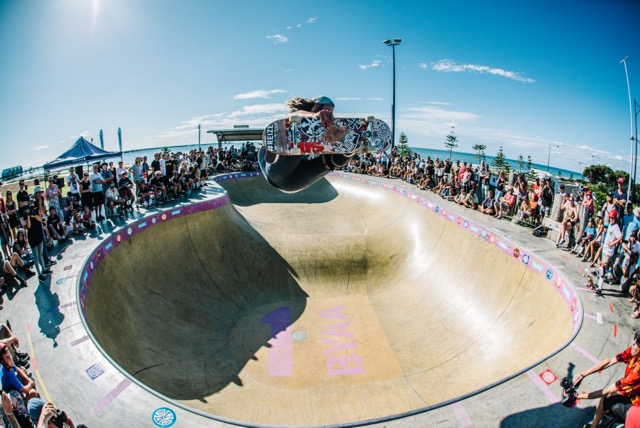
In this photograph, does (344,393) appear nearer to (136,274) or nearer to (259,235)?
(136,274)

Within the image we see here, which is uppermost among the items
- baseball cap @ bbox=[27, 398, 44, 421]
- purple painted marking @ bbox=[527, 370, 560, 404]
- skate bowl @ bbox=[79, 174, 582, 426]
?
baseball cap @ bbox=[27, 398, 44, 421]

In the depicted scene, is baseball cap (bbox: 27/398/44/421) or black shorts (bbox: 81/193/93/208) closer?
baseball cap (bbox: 27/398/44/421)

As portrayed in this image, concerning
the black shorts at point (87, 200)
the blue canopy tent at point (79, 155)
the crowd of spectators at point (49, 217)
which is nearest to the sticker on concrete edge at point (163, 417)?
the crowd of spectators at point (49, 217)

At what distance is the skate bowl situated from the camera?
20.2ft

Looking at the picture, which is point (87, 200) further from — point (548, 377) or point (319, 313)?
point (548, 377)

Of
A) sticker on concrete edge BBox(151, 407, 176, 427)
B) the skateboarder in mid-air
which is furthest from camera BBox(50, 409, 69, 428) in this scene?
the skateboarder in mid-air

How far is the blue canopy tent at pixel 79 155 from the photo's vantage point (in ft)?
31.1

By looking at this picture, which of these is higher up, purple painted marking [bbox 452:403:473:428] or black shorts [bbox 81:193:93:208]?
black shorts [bbox 81:193:93:208]

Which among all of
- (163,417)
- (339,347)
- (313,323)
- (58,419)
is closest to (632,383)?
(163,417)

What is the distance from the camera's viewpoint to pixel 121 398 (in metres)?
3.96

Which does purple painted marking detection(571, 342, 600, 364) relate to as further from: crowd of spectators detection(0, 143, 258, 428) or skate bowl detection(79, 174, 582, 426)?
crowd of spectators detection(0, 143, 258, 428)

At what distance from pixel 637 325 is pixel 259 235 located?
11.2 metres

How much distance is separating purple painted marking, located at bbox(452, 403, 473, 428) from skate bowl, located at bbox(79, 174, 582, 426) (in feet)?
0.62

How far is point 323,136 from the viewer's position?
5578 mm
